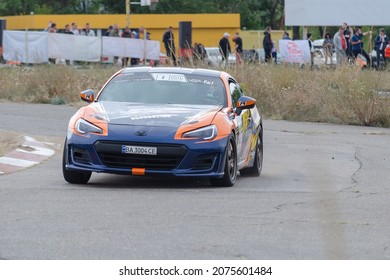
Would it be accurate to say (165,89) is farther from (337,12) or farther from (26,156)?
(337,12)

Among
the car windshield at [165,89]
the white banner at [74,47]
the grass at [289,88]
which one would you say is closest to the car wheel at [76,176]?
the car windshield at [165,89]

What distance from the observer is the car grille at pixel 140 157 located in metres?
11.9

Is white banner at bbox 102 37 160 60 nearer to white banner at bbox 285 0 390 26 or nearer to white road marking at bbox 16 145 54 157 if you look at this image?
white banner at bbox 285 0 390 26

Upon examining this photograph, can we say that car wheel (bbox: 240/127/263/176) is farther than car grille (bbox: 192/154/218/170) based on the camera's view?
Yes

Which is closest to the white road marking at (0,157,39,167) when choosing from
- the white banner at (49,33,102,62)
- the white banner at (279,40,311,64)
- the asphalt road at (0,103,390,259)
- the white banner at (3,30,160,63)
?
the asphalt road at (0,103,390,259)

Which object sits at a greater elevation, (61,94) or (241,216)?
(241,216)

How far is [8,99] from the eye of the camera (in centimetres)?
2894

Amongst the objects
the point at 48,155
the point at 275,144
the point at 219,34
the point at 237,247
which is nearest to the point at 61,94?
the point at 275,144

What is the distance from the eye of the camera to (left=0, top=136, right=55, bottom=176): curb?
570 inches

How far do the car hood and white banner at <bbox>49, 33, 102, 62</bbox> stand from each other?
24813 mm

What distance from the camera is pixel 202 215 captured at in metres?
9.90

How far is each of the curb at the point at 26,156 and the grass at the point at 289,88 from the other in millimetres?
9179
